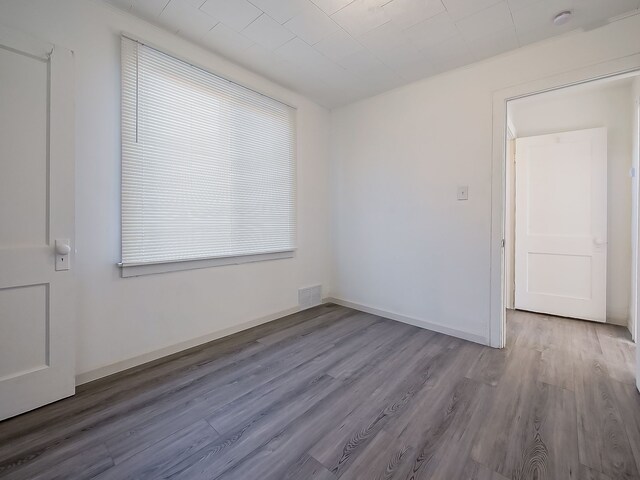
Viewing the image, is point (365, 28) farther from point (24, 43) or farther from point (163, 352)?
point (163, 352)

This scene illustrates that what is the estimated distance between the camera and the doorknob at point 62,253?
182cm

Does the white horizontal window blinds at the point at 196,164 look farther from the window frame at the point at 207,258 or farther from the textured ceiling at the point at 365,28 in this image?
the textured ceiling at the point at 365,28

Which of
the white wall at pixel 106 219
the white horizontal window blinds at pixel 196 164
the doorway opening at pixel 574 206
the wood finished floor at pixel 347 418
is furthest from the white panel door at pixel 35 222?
the doorway opening at pixel 574 206

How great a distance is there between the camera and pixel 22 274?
1.70 metres

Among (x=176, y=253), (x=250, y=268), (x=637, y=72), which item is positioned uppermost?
(x=637, y=72)

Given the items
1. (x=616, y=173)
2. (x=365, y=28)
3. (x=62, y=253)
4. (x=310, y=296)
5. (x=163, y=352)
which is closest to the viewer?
(x=62, y=253)

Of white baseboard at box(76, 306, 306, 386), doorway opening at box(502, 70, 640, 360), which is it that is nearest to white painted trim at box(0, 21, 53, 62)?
white baseboard at box(76, 306, 306, 386)

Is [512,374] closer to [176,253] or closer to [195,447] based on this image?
[195,447]

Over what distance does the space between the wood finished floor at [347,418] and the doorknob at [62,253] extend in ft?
2.93

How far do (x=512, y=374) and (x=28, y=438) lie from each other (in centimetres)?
318

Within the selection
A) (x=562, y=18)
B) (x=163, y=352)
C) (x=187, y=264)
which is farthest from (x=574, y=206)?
(x=163, y=352)

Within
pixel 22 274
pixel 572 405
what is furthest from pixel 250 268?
pixel 572 405

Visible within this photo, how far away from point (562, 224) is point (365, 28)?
3340 mm

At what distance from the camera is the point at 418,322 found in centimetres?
322
